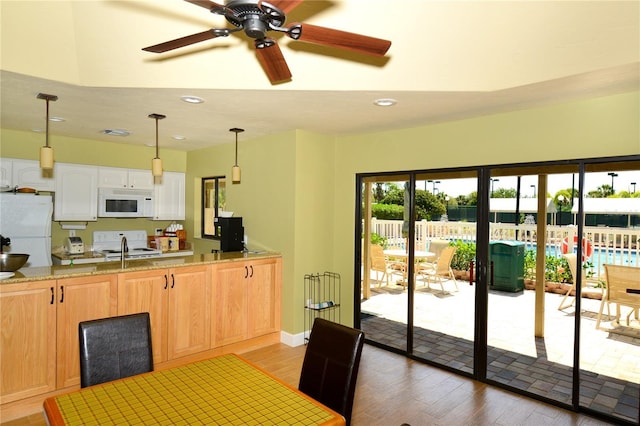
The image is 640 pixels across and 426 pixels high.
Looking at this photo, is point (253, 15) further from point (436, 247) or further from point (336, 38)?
point (436, 247)

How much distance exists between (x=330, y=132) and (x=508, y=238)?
2.20 meters

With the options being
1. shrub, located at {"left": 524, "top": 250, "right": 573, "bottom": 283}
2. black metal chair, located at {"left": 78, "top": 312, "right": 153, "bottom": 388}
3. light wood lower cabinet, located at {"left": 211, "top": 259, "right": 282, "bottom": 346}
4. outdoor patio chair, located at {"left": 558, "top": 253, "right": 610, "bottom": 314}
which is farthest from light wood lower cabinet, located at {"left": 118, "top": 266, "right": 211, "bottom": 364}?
outdoor patio chair, located at {"left": 558, "top": 253, "right": 610, "bottom": 314}

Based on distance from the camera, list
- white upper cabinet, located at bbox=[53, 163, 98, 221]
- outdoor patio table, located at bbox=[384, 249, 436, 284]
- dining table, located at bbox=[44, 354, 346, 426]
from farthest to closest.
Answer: white upper cabinet, located at bbox=[53, 163, 98, 221], outdoor patio table, located at bbox=[384, 249, 436, 284], dining table, located at bbox=[44, 354, 346, 426]

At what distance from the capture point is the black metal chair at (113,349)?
2007 millimetres

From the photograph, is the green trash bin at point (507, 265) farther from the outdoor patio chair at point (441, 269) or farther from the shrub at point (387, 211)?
the shrub at point (387, 211)

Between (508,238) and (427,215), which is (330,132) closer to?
(427,215)

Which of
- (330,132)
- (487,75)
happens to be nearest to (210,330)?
(330,132)

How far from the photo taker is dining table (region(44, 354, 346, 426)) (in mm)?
1515

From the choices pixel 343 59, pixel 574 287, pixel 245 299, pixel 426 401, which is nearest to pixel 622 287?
pixel 574 287

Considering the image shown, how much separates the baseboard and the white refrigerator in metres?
3.03

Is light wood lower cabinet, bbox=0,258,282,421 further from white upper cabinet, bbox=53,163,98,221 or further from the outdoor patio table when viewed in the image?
white upper cabinet, bbox=53,163,98,221

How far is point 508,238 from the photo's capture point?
3.54m

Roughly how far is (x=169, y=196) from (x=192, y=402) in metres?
4.86

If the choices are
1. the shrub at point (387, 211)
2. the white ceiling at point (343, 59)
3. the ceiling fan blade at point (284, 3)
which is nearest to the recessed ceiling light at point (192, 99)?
the white ceiling at point (343, 59)
